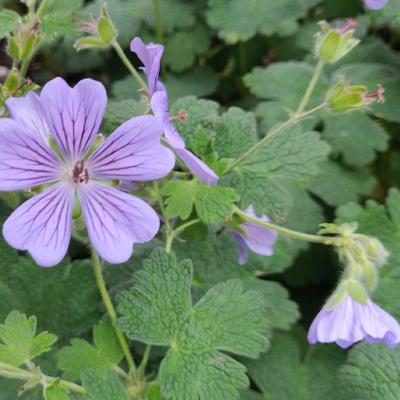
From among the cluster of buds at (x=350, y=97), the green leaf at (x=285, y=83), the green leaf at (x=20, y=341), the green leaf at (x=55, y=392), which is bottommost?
the green leaf at (x=55, y=392)

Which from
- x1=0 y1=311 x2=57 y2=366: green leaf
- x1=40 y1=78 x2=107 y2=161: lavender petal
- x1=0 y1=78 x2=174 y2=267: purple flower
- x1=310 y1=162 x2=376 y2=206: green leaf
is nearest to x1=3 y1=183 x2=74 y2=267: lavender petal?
x1=0 y1=78 x2=174 y2=267: purple flower

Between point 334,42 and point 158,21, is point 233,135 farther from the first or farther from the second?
point 158,21

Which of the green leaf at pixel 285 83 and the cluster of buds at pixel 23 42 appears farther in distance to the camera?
the green leaf at pixel 285 83

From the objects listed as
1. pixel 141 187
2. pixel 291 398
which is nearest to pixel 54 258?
pixel 141 187

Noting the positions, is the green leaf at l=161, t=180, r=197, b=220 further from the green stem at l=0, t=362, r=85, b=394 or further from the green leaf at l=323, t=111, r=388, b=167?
the green leaf at l=323, t=111, r=388, b=167

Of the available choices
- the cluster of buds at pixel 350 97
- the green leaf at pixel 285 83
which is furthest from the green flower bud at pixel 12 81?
the green leaf at pixel 285 83

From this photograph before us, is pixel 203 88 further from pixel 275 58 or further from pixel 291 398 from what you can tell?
pixel 291 398

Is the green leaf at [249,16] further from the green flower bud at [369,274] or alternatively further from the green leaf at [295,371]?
the green flower bud at [369,274]
